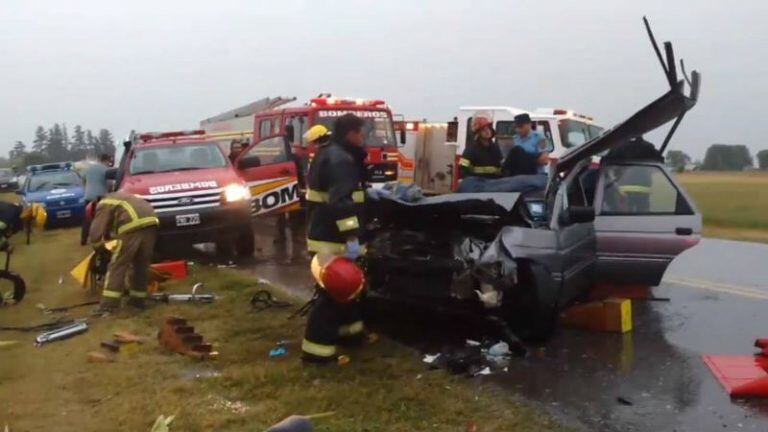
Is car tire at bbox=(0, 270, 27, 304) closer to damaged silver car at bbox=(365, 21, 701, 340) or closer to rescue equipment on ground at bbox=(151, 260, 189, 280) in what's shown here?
rescue equipment on ground at bbox=(151, 260, 189, 280)

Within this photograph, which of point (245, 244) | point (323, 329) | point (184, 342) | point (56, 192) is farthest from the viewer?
point (56, 192)

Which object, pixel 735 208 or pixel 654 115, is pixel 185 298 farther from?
pixel 735 208

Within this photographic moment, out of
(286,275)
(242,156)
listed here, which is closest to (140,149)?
(242,156)

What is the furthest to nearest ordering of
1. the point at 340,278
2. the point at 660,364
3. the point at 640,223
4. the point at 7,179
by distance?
the point at 7,179 → the point at 640,223 → the point at 660,364 → the point at 340,278

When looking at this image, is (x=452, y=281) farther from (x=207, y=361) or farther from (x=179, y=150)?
(x=179, y=150)

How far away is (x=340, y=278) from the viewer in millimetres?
5727

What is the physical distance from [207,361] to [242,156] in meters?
7.16

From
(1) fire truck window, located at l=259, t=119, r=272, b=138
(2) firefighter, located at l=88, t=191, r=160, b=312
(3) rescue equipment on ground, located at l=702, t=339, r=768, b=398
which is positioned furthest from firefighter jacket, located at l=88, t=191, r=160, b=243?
(1) fire truck window, located at l=259, t=119, r=272, b=138

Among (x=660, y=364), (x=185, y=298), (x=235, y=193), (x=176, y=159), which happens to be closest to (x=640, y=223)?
(x=660, y=364)

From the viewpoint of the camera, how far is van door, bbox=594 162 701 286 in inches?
298

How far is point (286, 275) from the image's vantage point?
1062 centimetres

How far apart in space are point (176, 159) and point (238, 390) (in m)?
7.94

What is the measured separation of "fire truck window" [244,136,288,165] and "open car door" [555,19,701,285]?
6.80 m

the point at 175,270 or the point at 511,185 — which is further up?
the point at 511,185
